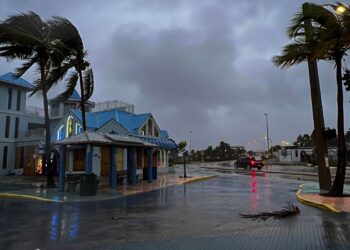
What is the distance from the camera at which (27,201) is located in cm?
1505

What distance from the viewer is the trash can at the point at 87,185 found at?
16469 mm

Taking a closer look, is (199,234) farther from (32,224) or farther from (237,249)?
(32,224)

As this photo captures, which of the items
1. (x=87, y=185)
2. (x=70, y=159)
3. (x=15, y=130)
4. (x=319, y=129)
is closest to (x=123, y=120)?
(x=70, y=159)

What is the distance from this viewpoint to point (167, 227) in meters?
8.92

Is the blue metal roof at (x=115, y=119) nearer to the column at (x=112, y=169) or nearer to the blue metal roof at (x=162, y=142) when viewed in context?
the blue metal roof at (x=162, y=142)

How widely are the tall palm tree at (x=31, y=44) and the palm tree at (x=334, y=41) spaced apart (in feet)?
42.2

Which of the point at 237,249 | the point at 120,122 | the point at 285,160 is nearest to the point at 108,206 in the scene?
the point at 237,249

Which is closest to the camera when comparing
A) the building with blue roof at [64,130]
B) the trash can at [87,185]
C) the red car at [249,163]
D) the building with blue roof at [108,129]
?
the trash can at [87,185]

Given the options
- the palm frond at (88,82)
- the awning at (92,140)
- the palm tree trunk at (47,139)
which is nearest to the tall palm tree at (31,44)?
the palm tree trunk at (47,139)

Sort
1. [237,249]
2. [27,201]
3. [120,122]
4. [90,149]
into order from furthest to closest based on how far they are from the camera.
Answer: [120,122] < [90,149] < [27,201] < [237,249]

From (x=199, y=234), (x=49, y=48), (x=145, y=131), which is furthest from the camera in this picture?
(x=145, y=131)

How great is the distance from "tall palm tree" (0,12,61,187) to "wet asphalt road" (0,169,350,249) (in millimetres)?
9808

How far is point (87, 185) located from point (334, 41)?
40.0ft

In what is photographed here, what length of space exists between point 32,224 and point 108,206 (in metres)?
3.97
